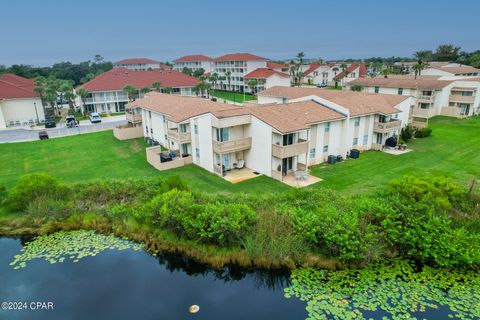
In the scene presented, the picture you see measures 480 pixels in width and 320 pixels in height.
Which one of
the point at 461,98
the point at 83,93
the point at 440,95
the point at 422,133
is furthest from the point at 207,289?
the point at 461,98

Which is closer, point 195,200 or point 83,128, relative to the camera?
point 195,200

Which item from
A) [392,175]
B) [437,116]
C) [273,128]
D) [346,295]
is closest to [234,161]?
[273,128]

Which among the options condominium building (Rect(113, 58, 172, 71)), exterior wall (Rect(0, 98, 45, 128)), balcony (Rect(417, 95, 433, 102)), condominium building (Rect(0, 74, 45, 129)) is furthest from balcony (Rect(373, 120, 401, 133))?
condominium building (Rect(113, 58, 172, 71))

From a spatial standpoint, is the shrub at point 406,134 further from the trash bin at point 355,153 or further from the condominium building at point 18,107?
the condominium building at point 18,107

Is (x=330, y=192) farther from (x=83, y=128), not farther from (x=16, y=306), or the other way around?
(x=83, y=128)

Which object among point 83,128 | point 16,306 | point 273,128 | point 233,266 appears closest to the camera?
point 16,306

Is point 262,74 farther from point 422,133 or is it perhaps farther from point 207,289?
point 207,289
